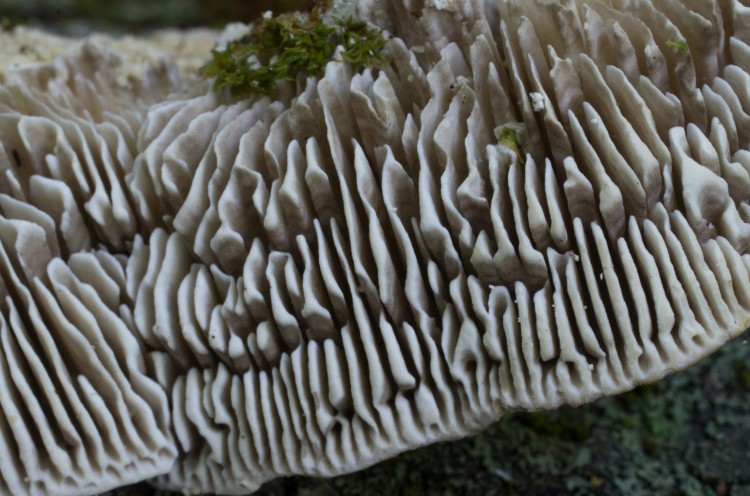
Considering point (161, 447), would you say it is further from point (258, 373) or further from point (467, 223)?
point (467, 223)

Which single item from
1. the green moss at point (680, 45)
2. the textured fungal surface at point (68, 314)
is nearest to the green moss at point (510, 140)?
the green moss at point (680, 45)

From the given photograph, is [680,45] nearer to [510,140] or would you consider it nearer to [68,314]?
[510,140]

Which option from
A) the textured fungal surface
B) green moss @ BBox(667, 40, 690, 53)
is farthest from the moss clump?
green moss @ BBox(667, 40, 690, 53)

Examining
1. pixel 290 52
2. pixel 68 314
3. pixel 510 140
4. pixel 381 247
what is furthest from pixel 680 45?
pixel 68 314

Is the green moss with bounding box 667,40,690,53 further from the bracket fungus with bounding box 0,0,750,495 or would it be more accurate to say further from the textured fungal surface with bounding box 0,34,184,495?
the textured fungal surface with bounding box 0,34,184,495

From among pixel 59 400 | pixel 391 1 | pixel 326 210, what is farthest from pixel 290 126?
pixel 59 400
